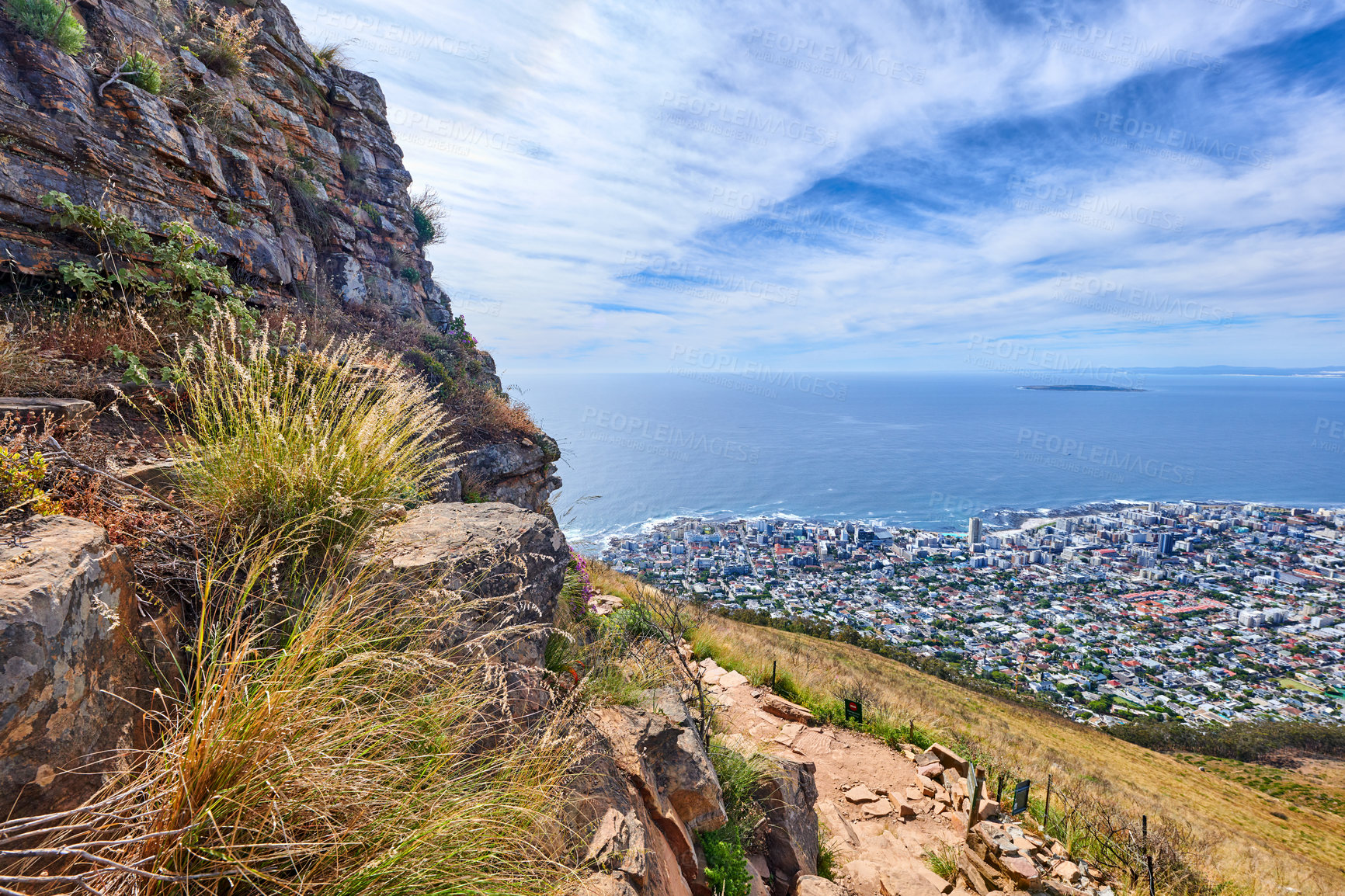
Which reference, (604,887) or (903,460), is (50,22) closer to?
(604,887)

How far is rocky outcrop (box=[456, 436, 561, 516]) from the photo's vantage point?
23.6 feet

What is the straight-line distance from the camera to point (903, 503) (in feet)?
184

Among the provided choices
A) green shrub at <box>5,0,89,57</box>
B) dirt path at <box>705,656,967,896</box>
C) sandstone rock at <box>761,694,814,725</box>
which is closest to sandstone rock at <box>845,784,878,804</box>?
dirt path at <box>705,656,967,896</box>

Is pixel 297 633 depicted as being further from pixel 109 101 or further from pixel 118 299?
pixel 109 101

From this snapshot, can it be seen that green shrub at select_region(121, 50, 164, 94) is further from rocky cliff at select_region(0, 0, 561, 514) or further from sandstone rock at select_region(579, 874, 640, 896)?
sandstone rock at select_region(579, 874, 640, 896)

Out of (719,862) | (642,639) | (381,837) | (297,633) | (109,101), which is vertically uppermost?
(109,101)

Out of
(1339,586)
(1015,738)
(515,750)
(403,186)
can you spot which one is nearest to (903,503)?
(1339,586)

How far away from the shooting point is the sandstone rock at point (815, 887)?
3887mm

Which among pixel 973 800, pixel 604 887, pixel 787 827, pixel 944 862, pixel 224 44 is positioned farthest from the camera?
pixel 224 44

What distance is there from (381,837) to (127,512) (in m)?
1.98

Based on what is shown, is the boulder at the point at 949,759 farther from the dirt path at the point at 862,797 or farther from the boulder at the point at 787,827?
the boulder at the point at 787,827

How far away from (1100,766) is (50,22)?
78.0ft

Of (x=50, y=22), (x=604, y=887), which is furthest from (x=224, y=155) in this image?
(x=604, y=887)

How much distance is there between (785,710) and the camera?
824cm
